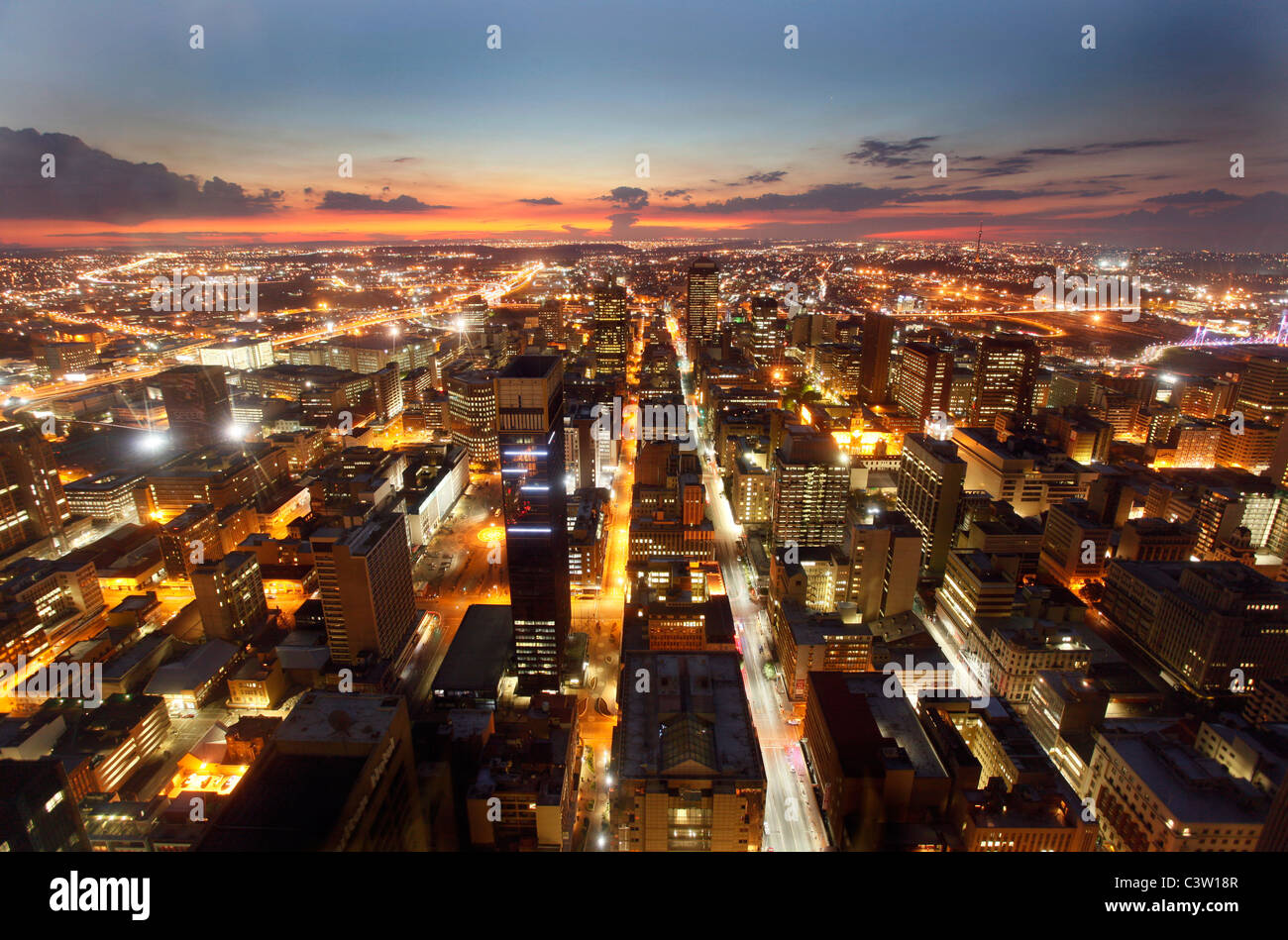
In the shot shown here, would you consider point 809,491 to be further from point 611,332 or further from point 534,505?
point 611,332

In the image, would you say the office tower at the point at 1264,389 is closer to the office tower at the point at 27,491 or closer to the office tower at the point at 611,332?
the office tower at the point at 611,332

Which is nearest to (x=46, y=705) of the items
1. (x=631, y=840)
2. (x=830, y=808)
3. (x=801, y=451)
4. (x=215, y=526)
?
(x=215, y=526)

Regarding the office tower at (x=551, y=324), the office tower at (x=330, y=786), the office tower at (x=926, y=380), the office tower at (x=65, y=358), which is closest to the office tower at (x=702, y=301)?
the office tower at (x=551, y=324)

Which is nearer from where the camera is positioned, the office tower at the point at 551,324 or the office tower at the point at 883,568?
the office tower at the point at 883,568

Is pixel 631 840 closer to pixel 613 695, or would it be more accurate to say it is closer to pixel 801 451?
pixel 613 695

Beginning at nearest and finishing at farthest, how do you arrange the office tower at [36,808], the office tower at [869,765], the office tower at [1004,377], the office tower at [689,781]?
the office tower at [36,808]
the office tower at [689,781]
the office tower at [869,765]
the office tower at [1004,377]

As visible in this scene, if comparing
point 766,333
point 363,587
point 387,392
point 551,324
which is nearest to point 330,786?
point 363,587

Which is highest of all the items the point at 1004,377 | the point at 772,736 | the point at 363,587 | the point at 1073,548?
the point at 1004,377

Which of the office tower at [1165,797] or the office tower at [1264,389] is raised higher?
the office tower at [1264,389]
